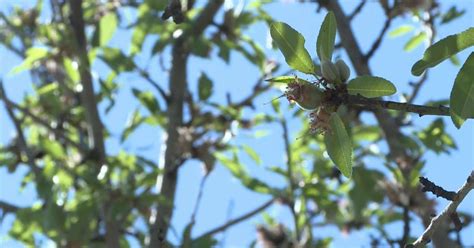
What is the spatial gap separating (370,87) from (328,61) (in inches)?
3.5

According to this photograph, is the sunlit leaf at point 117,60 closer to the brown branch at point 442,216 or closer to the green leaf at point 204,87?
the green leaf at point 204,87

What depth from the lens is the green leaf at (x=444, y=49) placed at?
50.3 inches

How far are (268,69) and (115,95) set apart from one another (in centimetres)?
67

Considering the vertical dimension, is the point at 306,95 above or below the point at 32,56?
below

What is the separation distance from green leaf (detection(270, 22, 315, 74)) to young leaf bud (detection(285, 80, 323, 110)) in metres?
0.04

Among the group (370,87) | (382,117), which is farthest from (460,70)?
(382,117)

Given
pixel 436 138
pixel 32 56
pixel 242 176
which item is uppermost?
pixel 32 56

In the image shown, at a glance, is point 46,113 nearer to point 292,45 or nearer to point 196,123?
point 196,123

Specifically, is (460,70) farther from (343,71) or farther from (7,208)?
(7,208)

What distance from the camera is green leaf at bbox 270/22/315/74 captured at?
1.38 metres

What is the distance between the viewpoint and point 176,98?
3.23 metres

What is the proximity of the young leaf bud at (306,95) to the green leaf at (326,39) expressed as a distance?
66mm

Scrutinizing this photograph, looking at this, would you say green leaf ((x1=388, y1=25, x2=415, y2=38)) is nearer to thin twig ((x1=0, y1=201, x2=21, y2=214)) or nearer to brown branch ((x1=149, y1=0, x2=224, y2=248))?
brown branch ((x1=149, y1=0, x2=224, y2=248))

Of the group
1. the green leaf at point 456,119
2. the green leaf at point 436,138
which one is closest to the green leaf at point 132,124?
the green leaf at point 436,138
